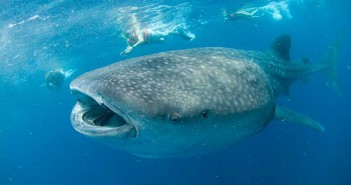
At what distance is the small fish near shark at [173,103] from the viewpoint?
3.08m

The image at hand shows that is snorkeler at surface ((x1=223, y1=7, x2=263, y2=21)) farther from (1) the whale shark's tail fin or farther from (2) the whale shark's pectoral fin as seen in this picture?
(2) the whale shark's pectoral fin

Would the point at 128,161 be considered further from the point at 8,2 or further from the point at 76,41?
the point at 8,2

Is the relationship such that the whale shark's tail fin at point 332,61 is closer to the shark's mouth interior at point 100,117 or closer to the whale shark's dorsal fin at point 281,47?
the whale shark's dorsal fin at point 281,47

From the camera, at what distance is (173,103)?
3.29 m

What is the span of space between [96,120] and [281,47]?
620 cm

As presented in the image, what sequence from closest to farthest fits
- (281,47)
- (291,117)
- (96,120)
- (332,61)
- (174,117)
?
1. (174,117)
2. (96,120)
3. (291,117)
4. (281,47)
5. (332,61)

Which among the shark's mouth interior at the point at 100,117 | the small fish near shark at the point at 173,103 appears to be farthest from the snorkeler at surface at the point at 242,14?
the shark's mouth interior at the point at 100,117

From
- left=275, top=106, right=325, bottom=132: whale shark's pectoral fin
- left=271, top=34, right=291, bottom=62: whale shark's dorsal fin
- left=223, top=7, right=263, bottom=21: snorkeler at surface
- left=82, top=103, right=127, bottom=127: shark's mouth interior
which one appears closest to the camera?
left=82, top=103, right=127, bottom=127: shark's mouth interior

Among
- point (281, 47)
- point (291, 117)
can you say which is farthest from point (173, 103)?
point (281, 47)

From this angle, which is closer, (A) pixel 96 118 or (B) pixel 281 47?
(A) pixel 96 118

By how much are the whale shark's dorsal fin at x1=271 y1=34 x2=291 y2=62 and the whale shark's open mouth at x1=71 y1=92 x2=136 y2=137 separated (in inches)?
227

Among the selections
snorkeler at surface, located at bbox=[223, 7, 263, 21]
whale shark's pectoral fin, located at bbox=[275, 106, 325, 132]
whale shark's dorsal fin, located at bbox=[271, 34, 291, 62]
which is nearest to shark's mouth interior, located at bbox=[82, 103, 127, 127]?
whale shark's pectoral fin, located at bbox=[275, 106, 325, 132]

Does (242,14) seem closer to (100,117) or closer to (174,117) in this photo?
(100,117)

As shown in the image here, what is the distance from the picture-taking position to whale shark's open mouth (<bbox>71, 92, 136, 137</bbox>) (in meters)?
3.07
